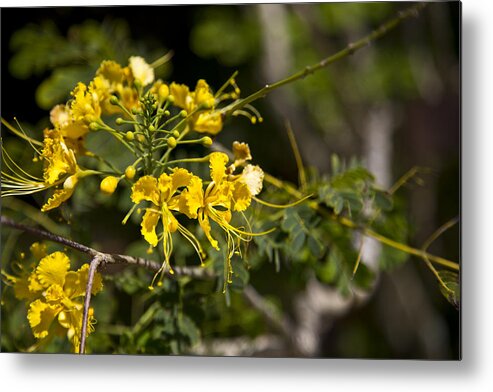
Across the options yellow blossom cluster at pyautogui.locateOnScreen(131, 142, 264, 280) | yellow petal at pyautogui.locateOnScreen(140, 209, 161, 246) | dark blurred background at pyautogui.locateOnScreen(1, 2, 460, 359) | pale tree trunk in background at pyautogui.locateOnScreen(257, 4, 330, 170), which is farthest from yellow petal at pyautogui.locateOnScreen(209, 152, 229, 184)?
pale tree trunk in background at pyautogui.locateOnScreen(257, 4, 330, 170)

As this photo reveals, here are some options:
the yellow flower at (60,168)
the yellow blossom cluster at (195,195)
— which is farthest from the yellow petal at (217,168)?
the yellow flower at (60,168)

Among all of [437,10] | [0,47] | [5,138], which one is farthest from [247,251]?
[437,10]

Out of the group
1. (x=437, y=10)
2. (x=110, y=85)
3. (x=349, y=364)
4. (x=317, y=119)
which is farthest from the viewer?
(x=317, y=119)

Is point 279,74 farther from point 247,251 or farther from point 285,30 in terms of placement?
point 247,251

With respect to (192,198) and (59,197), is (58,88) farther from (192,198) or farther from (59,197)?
(192,198)

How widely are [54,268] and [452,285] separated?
69cm

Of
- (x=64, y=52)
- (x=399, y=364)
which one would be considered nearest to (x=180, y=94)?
(x=64, y=52)

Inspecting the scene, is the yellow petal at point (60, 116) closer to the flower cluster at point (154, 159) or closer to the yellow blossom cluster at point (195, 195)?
the flower cluster at point (154, 159)

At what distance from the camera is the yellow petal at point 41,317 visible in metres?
1.25

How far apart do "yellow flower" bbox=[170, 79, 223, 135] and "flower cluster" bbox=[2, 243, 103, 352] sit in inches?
11.6

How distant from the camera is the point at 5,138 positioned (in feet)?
4.77

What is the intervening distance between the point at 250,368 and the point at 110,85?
579 mm

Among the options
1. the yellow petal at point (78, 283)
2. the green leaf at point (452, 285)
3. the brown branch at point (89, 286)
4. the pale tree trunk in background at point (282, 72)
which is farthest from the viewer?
the pale tree trunk in background at point (282, 72)

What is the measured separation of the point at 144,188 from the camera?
1146mm
